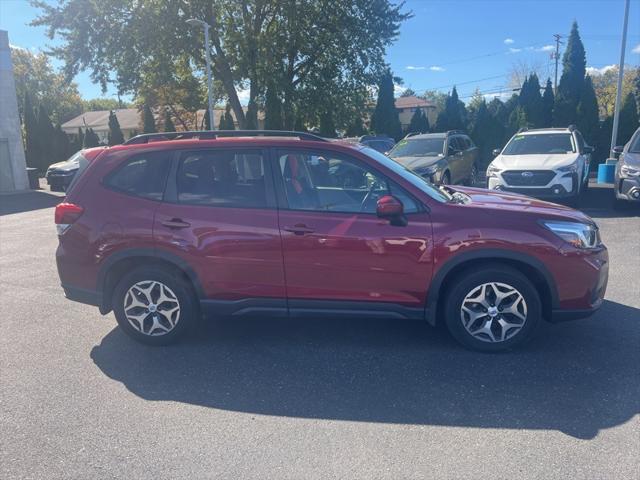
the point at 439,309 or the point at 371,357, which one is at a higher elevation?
the point at 439,309

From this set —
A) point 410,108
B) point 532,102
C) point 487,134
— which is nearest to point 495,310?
point 487,134

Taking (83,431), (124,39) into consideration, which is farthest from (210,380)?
(124,39)

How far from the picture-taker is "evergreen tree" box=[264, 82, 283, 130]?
2516cm

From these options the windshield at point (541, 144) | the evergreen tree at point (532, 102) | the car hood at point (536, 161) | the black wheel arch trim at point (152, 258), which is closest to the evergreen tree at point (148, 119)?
the evergreen tree at point (532, 102)

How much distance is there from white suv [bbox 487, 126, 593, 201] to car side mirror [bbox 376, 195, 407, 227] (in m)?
→ 7.88

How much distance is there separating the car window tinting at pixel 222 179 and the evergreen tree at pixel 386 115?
24.4 m

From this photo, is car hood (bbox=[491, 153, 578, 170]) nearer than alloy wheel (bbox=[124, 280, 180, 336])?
No

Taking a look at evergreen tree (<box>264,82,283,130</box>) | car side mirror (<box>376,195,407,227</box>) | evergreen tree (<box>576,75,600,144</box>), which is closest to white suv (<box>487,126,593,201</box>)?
car side mirror (<box>376,195,407,227</box>)

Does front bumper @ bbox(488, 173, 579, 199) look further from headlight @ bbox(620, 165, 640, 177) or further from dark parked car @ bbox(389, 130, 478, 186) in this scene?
dark parked car @ bbox(389, 130, 478, 186)

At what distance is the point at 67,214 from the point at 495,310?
381cm

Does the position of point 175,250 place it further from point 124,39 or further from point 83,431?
point 124,39

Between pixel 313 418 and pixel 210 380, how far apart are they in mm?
1002

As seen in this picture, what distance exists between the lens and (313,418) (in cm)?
343

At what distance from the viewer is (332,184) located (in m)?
4.38
